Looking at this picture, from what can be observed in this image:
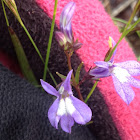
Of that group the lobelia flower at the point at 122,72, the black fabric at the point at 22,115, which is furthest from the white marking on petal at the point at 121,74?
the black fabric at the point at 22,115

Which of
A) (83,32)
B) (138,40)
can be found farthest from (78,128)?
(138,40)

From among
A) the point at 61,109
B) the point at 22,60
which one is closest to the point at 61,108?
the point at 61,109

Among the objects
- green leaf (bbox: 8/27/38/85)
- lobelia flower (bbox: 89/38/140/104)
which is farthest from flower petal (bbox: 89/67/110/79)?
green leaf (bbox: 8/27/38/85)

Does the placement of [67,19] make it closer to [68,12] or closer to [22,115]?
[68,12]

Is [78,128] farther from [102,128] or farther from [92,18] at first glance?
[92,18]

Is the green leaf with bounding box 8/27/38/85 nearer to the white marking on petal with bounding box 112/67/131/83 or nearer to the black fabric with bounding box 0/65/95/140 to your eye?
the black fabric with bounding box 0/65/95/140

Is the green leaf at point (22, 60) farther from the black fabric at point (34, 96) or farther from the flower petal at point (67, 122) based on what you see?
the flower petal at point (67, 122)
